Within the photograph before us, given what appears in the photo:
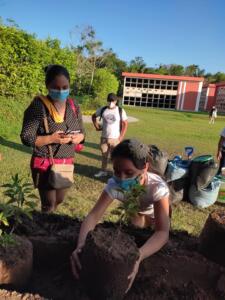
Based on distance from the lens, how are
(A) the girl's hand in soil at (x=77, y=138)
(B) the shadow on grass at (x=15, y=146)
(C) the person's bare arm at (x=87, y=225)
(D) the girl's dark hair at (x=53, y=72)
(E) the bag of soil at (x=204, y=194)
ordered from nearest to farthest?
1. (C) the person's bare arm at (x=87, y=225)
2. (D) the girl's dark hair at (x=53, y=72)
3. (A) the girl's hand in soil at (x=77, y=138)
4. (E) the bag of soil at (x=204, y=194)
5. (B) the shadow on grass at (x=15, y=146)

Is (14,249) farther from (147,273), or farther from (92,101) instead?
(92,101)

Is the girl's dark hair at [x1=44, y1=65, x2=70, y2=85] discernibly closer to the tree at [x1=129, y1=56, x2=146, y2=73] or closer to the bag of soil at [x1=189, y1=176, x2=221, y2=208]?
the bag of soil at [x1=189, y1=176, x2=221, y2=208]

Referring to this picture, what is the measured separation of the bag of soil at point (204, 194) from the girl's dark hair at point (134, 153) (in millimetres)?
3654

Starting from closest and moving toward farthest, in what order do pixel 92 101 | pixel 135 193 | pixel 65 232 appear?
pixel 135 193, pixel 65 232, pixel 92 101

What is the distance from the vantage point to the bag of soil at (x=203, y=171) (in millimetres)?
5238

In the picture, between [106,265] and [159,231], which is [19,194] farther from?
[159,231]

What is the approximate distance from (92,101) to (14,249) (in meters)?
24.6

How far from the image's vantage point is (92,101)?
85.5ft

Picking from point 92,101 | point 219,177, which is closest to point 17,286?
point 219,177

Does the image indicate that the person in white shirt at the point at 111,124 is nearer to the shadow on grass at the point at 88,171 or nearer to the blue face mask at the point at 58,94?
the shadow on grass at the point at 88,171

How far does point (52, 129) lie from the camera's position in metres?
2.95

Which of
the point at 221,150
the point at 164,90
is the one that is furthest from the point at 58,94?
the point at 164,90

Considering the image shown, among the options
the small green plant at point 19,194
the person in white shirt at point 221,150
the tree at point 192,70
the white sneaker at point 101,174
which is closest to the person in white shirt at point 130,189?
the small green plant at point 19,194

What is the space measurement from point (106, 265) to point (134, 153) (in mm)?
649
